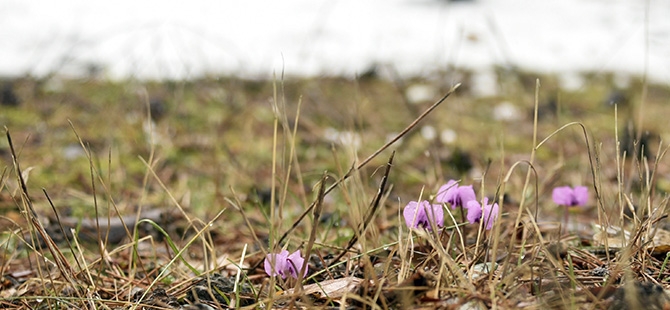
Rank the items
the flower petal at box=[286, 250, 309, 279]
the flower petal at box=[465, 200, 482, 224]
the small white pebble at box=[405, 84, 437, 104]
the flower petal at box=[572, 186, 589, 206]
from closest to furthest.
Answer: the flower petal at box=[286, 250, 309, 279]
the flower petal at box=[465, 200, 482, 224]
the flower petal at box=[572, 186, 589, 206]
the small white pebble at box=[405, 84, 437, 104]

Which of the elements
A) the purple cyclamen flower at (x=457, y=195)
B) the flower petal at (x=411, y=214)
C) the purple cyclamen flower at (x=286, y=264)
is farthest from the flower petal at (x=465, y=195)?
the purple cyclamen flower at (x=286, y=264)

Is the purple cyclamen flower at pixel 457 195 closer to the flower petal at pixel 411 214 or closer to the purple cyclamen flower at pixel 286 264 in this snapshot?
the flower petal at pixel 411 214

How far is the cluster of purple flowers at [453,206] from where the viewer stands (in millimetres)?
1393

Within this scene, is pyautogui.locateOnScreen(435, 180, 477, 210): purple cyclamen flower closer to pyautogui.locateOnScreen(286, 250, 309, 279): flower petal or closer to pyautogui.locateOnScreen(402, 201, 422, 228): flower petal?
pyautogui.locateOnScreen(402, 201, 422, 228): flower petal

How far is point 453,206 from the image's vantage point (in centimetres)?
157

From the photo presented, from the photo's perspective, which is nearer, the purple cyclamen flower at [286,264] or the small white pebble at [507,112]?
the purple cyclamen flower at [286,264]

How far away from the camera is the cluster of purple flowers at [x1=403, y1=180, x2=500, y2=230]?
54.8 inches

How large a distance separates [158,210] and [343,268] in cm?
140

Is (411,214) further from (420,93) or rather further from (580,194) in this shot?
(420,93)

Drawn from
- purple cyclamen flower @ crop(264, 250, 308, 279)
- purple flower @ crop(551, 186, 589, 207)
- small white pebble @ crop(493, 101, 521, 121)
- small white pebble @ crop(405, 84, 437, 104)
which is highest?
purple cyclamen flower @ crop(264, 250, 308, 279)

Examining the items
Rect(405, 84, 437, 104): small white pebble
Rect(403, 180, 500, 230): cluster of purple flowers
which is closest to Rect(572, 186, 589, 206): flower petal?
Rect(403, 180, 500, 230): cluster of purple flowers

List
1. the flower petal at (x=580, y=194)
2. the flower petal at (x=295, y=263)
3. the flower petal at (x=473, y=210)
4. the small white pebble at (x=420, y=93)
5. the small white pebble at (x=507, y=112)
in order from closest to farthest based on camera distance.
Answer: the flower petal at (x=295, y=263) < the flower petal at (x=473, y=210) < the flower petal at (x=580, y=194) < the small white pebble at (x=507, y=112) < the small white pebble at (x=420, y=93)

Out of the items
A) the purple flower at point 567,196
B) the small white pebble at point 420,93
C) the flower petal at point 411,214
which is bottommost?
the small white pebble at point 420,93

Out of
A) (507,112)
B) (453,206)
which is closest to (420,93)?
(507,112)
